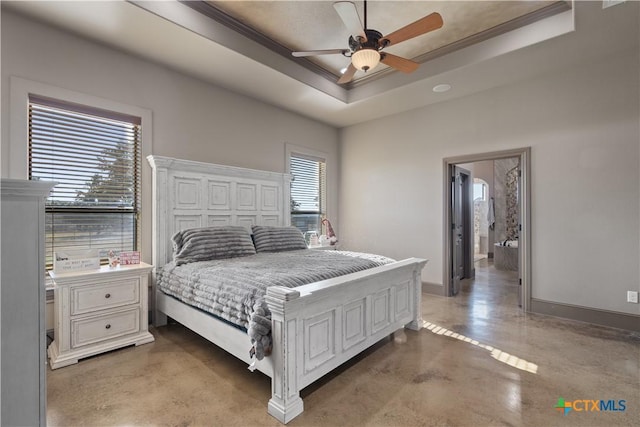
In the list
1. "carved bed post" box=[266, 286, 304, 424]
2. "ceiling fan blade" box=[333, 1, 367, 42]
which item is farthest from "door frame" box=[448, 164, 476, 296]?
"carved bed post" box=[266, 286, 304, 424]

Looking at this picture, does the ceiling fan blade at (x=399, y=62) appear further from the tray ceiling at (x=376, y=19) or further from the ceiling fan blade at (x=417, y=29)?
the tray ceiling at (x=376, y=19)

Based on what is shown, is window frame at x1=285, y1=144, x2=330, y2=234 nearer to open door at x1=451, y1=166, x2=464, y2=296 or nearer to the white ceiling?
the white ceiling

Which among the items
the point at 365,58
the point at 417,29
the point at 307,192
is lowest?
the point at 307,192

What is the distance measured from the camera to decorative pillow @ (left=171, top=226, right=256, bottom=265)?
121 inches

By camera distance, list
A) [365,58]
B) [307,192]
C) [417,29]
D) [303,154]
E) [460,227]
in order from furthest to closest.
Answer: [307,192], [303,154], [460,227], [365,58], [417,29]

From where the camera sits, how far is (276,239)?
151 inches

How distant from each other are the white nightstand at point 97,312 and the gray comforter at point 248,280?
308 mm

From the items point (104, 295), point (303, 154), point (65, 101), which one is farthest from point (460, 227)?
point (65, 101)

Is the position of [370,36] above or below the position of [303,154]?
above

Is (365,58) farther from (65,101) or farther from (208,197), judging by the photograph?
(65,101)

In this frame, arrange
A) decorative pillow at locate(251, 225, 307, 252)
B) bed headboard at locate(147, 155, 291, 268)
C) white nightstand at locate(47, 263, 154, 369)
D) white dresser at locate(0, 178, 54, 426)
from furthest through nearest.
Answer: decorative pillow at locate(251, 225, 307, 252) < bed headboard at locate(147, 155, 291, 268) < white nightstand at locate(47, 263, 154, 369) < white dresser at locate(0, 178, 54, 426)

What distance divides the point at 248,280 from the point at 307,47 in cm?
Result: 287

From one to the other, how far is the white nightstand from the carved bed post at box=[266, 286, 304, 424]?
1.70 metres

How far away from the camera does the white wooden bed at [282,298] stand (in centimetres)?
183
